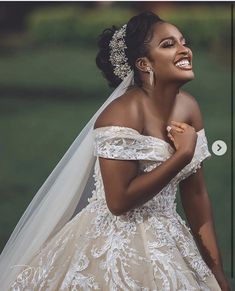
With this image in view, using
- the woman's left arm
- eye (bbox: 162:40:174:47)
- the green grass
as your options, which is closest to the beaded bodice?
the woman's left arm

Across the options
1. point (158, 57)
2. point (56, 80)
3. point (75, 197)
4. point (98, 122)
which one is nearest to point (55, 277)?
point (75, 197)

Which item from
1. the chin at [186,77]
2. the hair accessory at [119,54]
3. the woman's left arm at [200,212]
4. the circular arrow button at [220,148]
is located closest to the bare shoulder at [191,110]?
the woman's left arm at [200,212]

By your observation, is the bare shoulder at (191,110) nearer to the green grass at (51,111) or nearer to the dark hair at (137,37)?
the dark hair at (137,37)

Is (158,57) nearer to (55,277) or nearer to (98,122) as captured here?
(98,122)

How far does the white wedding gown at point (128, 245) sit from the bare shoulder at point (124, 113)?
2 centimetres

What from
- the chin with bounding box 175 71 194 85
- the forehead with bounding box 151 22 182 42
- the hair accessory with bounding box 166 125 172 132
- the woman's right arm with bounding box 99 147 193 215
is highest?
the forehead with bounding box 151 22 182 42

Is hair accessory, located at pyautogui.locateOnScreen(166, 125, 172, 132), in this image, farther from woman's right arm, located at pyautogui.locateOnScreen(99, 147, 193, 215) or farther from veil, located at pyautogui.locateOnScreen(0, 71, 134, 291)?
veil, located at pyautogui.locateOnScreen(0, 71, 134, 291)

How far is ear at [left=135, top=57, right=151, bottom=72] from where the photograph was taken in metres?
3.58

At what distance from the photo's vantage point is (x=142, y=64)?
3592 mm

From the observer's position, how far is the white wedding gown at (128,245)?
3.47 m

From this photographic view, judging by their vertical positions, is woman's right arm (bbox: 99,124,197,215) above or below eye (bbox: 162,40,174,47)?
below

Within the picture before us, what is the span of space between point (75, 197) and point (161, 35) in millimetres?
726

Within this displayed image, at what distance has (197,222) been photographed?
372 centimetres

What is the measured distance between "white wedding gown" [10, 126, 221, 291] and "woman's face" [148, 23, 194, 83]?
0.25 metres
